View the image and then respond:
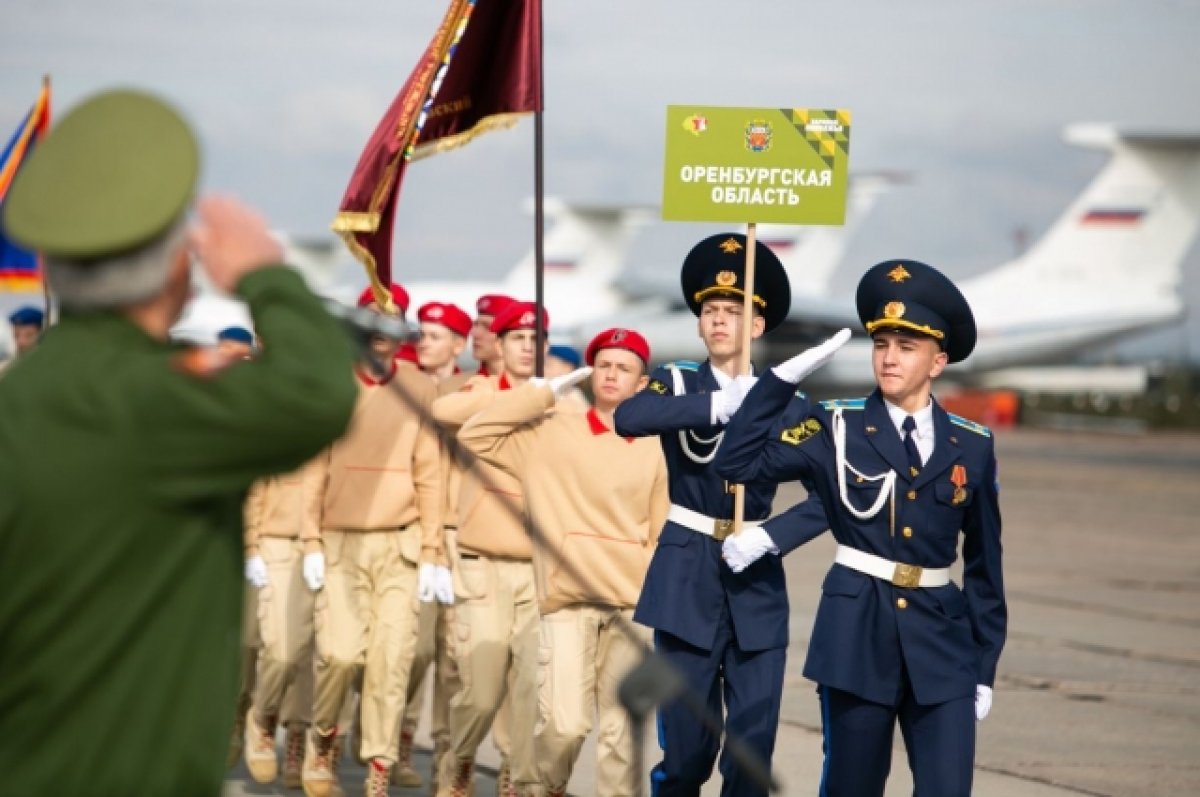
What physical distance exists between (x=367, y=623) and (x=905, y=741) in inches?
142

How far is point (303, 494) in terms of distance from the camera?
8.95 meters

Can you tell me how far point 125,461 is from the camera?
254 cm

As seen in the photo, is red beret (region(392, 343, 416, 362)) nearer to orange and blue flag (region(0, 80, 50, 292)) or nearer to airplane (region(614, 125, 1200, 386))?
orange and blue flag (region(0, 80, 50, 292))

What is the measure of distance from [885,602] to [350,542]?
361 centimetres

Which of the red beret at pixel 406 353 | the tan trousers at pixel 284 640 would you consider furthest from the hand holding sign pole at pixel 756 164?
the tan trousers at pixel 284 640

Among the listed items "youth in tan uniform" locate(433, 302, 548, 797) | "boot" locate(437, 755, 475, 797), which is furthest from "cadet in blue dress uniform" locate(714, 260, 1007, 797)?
"boot" locate(437, 755, 475, 797)

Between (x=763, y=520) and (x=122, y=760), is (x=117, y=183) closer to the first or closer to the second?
(x=122, y=760)

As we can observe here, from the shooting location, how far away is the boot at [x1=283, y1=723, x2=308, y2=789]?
8.94 m

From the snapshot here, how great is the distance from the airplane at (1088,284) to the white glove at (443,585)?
41.5 metres

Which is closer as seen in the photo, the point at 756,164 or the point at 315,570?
the point at 756,164

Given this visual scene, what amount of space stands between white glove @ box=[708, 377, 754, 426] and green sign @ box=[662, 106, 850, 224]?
70cm

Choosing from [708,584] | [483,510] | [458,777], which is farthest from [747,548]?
[458,777]

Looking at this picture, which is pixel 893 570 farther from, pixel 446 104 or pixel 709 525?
pixel 446 104

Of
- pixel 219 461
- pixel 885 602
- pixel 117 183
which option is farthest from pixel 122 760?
pixel 885 602
